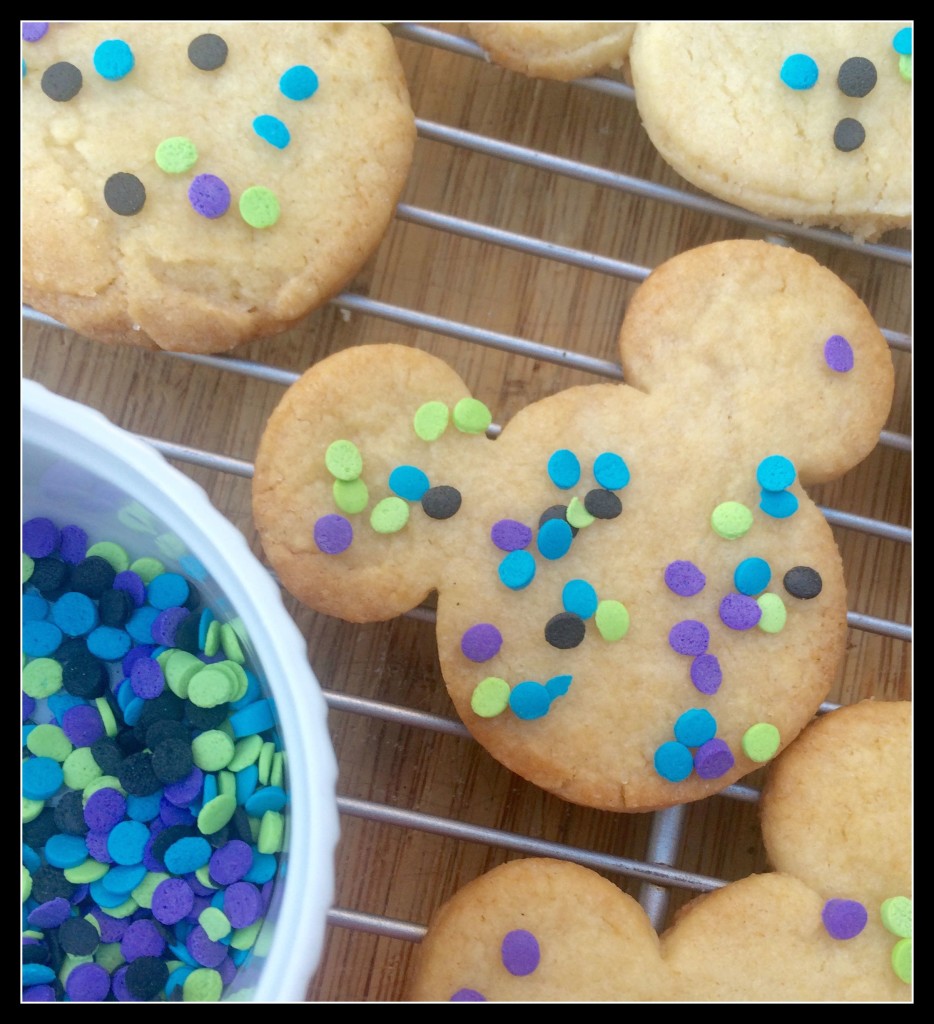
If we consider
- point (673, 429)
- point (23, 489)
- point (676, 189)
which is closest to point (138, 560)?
point (23, 489)

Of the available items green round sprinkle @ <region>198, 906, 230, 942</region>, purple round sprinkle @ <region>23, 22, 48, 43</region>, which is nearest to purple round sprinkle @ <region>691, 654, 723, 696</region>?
green round sprinkle @ <region>198, 906, 230, 942</region>

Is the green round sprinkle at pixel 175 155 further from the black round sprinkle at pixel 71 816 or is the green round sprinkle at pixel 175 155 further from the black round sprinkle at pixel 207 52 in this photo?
the black round sprinkle at pixel 71 816

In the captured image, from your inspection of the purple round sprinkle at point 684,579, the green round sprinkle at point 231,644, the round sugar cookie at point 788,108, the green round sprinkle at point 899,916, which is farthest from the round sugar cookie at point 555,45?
the green round sprinkle at point 899,916

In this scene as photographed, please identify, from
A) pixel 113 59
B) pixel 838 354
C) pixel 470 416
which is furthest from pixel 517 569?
pixel 113 59

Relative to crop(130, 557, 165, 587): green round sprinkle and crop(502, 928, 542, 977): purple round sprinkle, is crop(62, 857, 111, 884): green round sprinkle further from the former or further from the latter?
crop(502, 928, 542, 977): purple round sprinkle

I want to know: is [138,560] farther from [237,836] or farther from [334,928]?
[334,928]
